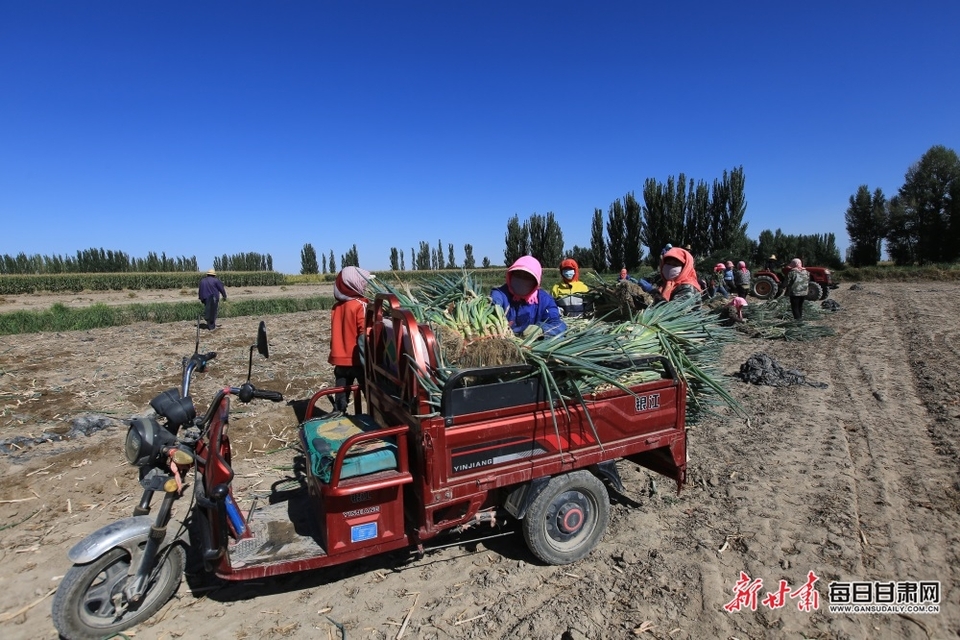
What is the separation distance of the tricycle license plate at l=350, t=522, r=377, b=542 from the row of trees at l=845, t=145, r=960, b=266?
54.6 m

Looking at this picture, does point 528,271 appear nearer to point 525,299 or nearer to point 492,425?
point 525,299

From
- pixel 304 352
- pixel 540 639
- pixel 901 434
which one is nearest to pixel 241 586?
pixel 540 639

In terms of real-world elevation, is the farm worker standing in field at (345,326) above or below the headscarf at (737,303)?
above

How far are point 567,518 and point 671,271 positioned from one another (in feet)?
10.5

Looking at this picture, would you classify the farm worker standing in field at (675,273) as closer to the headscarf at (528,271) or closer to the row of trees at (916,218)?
the headscarf at (528,271)

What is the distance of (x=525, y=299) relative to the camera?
4.09 meters

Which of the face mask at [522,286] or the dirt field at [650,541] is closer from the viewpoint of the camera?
the dirt field at [650,541]

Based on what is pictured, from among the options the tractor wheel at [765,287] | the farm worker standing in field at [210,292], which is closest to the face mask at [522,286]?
the farm worker standing in field at [210,292]

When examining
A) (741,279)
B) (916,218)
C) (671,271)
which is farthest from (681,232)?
(671,271)

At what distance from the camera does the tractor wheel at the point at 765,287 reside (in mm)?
18531

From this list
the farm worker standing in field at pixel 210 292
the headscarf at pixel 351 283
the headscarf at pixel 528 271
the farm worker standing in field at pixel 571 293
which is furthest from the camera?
the farm worker standing in field at pixel 210 292

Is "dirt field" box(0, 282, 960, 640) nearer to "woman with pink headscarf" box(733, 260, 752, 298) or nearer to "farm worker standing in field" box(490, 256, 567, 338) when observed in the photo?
"farm worker standing in field" box(490, 256, 567, 338)

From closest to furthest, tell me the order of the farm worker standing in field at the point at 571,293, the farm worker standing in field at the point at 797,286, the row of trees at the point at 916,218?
1. the farm worker standing in field at the point at 571,293
2. the farm worker standing in field at the point at 797,286
3. the row of trees at the point at 916,218

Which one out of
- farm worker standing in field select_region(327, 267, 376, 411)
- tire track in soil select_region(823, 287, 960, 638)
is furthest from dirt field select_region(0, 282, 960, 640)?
farm worker standing in field select_region(327, 267, 376, 411)
